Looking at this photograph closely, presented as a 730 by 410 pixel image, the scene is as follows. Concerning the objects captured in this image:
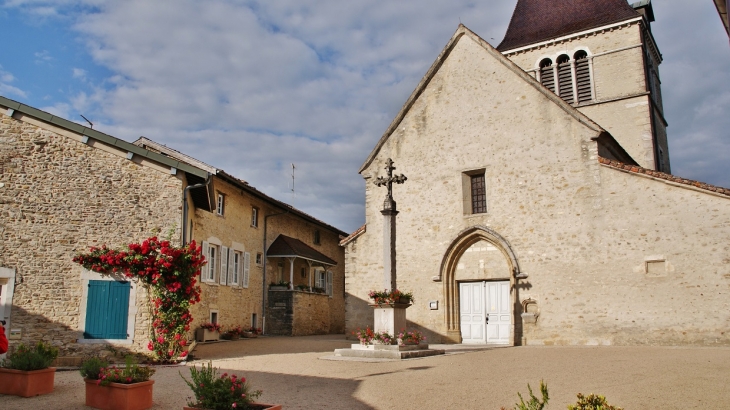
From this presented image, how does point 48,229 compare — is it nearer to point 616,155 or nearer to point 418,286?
point 418,286

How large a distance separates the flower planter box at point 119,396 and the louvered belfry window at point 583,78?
19.9 meters

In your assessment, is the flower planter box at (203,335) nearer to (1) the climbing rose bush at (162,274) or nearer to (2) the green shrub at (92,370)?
(1) the climbing rose bush at (162,274)

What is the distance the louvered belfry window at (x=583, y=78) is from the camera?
73.7 ft

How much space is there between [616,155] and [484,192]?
425 centimetres

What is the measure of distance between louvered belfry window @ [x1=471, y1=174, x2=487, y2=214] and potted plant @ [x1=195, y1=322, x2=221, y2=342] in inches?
345

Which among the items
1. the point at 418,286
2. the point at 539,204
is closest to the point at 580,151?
the point at 539,204

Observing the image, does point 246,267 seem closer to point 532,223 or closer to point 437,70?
point 437,70

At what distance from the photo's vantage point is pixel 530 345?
15555mm

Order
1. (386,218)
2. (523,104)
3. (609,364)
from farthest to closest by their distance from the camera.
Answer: (523,104) < (386,218) < (609,364)

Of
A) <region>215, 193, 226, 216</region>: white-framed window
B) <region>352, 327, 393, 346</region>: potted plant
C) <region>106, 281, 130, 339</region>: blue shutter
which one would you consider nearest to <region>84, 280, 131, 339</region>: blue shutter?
<region>106, 281, 130, 339</region>: blue shutter

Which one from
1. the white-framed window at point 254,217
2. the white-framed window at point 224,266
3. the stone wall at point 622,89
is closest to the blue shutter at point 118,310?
the white-framed window at point 224,266

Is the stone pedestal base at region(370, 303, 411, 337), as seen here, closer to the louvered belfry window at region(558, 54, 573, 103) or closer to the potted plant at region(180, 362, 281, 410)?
the potted plant at region(180, 362, 281, 410)

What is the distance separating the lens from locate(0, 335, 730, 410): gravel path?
7129mm

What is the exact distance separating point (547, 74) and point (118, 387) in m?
21.0
